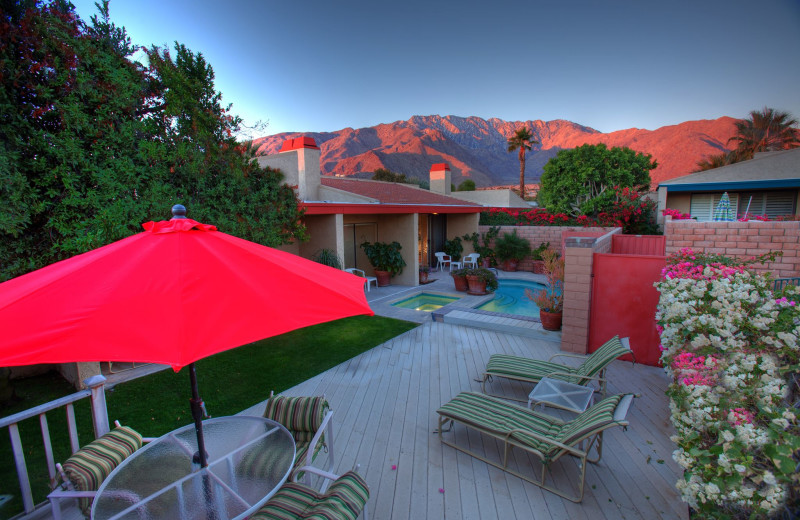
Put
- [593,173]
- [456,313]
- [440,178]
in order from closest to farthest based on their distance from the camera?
[456,313] → [593,173] → [440,178]

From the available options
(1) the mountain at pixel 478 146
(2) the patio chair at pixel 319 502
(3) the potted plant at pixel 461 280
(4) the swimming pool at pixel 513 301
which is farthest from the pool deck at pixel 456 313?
(1) the mountain at pixel 478 146

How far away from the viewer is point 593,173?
20094 mm

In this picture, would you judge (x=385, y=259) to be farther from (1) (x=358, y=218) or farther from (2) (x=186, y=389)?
(2) (x=186, y=389)

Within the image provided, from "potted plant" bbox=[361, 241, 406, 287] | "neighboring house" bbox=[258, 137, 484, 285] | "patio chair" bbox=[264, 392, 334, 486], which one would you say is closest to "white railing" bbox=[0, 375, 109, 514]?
"patio chair" bbox=[264, 392, 334, 486]

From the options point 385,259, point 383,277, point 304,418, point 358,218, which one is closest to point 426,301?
point 383,277

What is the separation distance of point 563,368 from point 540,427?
1.70 m

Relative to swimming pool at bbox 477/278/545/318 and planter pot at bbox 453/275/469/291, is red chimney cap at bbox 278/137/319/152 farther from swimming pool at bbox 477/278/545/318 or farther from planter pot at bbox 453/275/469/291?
swimming pool at bbox 477/278/545/318

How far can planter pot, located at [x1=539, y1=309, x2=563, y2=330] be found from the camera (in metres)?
6.95

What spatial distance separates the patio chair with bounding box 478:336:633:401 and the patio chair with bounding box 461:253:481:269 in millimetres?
9956

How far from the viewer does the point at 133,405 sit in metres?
4.82

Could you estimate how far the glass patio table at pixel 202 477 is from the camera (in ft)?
6.88

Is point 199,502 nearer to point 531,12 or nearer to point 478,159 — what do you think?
point 531,12

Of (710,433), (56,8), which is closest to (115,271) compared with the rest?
(710,433)

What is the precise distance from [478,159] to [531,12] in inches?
2920
